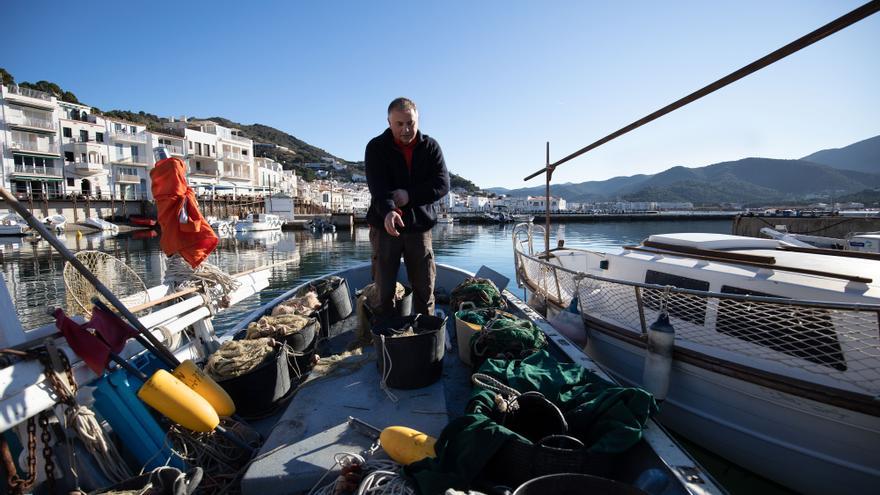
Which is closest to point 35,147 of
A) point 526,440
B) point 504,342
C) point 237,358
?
point 237,358

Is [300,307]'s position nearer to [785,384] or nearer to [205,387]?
[205,387]

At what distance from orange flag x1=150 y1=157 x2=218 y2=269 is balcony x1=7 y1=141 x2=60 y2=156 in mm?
52001

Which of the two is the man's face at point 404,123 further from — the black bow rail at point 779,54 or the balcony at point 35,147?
the balcony at point 35,147

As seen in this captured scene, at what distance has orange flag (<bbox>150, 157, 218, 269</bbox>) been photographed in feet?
11.6

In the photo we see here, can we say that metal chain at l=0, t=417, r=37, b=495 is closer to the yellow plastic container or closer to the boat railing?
the yellow plastic container

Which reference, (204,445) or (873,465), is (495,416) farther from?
(873,465)

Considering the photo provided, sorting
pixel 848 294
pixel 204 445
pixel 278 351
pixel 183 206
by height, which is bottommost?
pixel 204 445

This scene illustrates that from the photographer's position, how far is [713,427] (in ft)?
12.1

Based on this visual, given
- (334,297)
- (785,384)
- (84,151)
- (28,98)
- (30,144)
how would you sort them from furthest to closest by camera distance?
1. (84,151)
2. (30,144)
3. (28,98)
4. (334,297)
5. (785,384)

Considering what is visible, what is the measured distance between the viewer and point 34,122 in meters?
38.8

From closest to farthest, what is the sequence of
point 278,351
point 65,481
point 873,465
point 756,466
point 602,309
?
point 65,481
point 873,465
point 278,351
point 756,466
point 602,309

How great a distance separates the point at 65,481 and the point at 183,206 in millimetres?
2354

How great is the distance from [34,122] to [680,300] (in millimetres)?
57687

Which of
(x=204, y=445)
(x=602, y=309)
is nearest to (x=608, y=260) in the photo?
(x=602, y=309)
